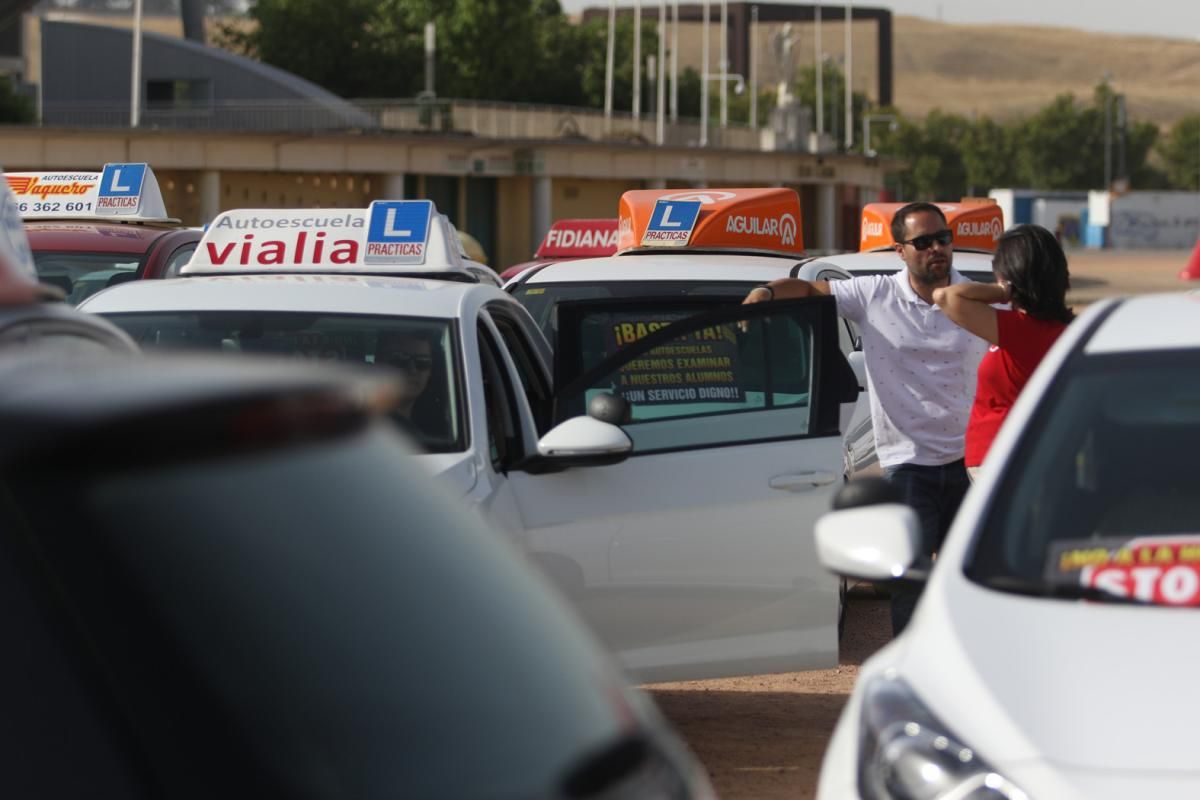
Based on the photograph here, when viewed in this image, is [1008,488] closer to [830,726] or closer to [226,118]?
[830,726]

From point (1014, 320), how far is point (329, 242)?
327cm

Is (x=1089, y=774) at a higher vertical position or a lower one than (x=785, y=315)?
lower

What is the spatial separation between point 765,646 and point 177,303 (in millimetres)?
2248

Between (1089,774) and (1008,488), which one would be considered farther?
(1008,488)

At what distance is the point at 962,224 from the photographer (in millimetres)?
16328

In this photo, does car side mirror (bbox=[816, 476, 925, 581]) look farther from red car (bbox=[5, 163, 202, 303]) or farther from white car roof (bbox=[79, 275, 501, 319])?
red car (bbox=[5, 163, 202, 303])

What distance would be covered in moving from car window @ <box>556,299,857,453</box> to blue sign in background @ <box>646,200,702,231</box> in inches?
279

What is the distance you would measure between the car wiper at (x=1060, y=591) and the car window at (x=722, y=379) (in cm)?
238

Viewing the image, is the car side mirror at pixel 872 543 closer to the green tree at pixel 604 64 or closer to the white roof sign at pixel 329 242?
the white roof sign at pixel 329 242

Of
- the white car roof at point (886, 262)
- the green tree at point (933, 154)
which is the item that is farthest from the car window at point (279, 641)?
the green tree at point (933, 154)

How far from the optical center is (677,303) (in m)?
6.66

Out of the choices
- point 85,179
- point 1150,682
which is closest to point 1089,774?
point 1150,682

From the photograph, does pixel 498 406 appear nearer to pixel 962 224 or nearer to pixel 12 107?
pixel 962 224

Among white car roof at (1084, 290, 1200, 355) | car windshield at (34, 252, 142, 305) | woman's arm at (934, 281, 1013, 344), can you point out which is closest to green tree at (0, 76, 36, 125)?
car windshield at (34, 252, 142, 305)
